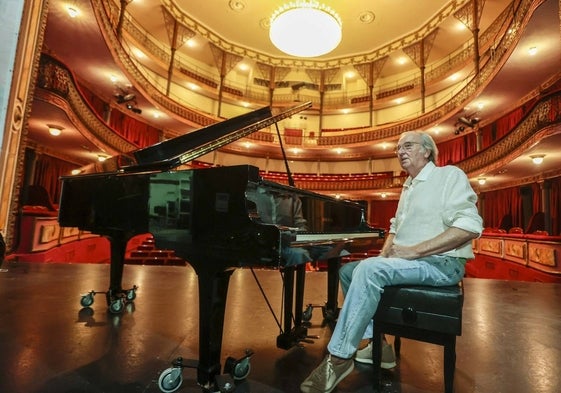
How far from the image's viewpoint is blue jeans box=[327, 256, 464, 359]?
4.54 feet

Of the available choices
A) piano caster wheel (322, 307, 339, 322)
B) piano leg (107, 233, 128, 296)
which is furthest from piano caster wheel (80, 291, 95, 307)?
piano caster wheel (322, 307, 339, 322)

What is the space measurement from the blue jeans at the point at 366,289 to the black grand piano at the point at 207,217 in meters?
0.25

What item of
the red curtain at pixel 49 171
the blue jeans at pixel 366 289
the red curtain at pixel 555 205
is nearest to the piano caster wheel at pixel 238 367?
the blue jeans at pixel 366 289

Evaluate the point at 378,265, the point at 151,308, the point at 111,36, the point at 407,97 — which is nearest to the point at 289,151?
the point at 407,97

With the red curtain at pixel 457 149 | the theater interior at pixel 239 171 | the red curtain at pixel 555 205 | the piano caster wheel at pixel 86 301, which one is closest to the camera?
the theater interior at pixel 239 171

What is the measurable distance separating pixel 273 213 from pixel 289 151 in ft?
48.8

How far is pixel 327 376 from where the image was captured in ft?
4.52

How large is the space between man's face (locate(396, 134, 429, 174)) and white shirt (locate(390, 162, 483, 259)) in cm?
4

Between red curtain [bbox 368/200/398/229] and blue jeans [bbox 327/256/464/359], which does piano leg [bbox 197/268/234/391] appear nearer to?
blue jeans [bbox 327/256/464/359]

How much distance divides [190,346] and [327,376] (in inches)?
38.5

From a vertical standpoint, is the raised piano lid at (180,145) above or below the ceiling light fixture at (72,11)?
below

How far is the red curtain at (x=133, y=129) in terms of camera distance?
11.6 metres

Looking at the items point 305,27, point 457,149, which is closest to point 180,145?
point 305,27

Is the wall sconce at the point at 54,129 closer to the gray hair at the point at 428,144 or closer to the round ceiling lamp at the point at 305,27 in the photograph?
the round ceiling lamp at the point at 305,27
